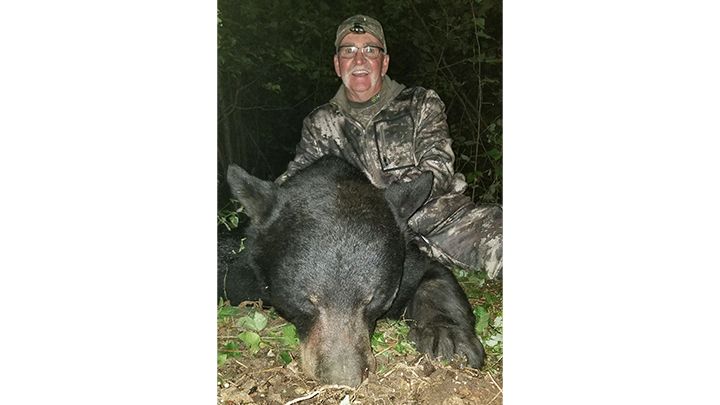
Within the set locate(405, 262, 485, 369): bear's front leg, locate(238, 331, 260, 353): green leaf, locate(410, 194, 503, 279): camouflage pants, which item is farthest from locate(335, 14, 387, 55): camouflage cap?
locate(238, 331, 260, 353): green leaf

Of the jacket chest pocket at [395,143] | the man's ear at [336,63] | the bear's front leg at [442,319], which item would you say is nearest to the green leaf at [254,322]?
the bear's front leg at [442,319]

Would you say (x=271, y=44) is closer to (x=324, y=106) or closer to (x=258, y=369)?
(x=324, y=106)

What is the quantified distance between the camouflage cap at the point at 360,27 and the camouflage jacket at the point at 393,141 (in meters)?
0.25

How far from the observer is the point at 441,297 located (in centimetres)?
312

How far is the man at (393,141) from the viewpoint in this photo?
119 inches

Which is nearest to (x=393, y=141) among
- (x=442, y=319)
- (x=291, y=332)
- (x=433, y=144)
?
(x=433, y=144)

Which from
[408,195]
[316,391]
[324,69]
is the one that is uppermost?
[324,69]

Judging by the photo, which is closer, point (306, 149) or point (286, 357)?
point (286, 357)

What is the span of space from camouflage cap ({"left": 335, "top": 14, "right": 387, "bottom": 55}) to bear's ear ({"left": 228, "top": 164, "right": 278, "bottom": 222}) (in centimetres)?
83

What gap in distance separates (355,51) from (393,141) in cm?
52

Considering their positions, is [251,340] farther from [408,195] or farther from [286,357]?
[408,195]

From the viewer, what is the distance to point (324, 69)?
3033 mm

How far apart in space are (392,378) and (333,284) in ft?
1.59
